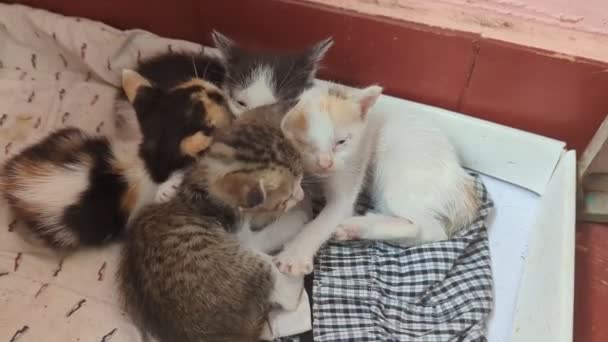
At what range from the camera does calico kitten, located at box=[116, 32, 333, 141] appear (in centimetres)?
125

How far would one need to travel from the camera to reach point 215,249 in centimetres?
107

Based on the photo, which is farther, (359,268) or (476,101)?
(476,101)

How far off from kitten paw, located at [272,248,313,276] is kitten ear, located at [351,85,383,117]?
1.09 feet

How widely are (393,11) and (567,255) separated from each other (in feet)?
2.26

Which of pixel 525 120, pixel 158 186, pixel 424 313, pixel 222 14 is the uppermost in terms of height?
pixel 222 14

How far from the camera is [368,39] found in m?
1.33

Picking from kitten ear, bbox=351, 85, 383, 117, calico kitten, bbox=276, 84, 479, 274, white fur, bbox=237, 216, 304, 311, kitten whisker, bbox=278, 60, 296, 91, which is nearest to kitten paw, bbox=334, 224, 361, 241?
calico kitten, bbox=276, 84, 479, 274

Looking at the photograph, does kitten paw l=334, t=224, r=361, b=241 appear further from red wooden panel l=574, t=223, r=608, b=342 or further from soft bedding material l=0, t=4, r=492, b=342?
red wooden panel l=574, t=223, r=608, b=342

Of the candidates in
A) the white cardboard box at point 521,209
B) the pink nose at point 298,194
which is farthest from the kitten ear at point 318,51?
the pink nose at point 298,194

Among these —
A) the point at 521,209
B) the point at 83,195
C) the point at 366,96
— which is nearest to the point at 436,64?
the point at 366,96

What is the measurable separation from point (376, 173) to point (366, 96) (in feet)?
0.73

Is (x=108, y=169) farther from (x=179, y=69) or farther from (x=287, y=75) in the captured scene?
(x=287, y=75)

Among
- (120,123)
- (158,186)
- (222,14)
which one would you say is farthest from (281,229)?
A: (222,14)

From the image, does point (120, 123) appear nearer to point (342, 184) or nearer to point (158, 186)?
point (158, 186)
